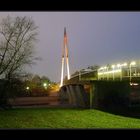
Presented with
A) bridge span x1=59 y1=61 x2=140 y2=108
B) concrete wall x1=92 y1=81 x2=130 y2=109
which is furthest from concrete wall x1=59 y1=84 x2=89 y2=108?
concrete wall x1=92 y1=81 x2=130 y2=109

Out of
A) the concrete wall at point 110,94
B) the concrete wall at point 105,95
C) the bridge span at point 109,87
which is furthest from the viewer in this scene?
the concrete wall at point 110,94

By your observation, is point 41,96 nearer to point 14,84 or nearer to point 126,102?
point 126,102

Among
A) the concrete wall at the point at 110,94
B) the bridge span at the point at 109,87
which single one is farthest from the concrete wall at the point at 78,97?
the concrete wall at the point at 110,94

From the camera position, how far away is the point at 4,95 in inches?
690

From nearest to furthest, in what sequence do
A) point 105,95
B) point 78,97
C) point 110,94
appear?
point 105,95, point 110,94, point 78,97

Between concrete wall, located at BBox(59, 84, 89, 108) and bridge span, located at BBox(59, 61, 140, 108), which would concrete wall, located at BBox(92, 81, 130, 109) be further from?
concrete wall, located at BBox(59, 84, 89, 108)

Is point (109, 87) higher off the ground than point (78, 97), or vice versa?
point (109, 87)

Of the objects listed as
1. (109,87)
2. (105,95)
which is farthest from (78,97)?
(109,87)

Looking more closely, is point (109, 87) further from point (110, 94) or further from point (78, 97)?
point (78, 97)

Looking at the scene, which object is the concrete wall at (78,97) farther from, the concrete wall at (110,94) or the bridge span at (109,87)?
the concrete wall at (110,94)

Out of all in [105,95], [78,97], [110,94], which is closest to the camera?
[105,95]

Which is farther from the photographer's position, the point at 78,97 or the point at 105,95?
the point at 78,97

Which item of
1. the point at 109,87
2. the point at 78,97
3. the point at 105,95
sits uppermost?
the point at 109,87
